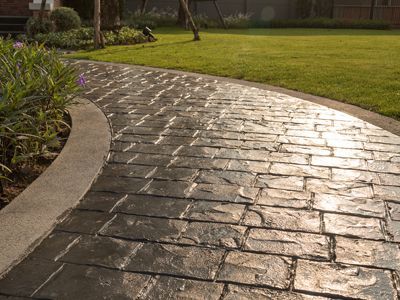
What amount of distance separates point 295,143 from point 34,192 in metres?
2.53

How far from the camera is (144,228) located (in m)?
3.05

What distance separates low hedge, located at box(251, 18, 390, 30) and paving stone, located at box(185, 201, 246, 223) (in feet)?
70.3

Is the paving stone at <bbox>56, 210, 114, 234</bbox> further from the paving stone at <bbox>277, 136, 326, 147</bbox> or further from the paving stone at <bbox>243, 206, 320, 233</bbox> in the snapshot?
the paving stone at <bbox>277, 136, 326, 147</bbox>

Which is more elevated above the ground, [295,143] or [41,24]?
[41,24]

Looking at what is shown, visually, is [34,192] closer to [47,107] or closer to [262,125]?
[47,107]

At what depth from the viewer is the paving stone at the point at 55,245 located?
274cm

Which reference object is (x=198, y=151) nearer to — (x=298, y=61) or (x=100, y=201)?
(x=100, y=201)

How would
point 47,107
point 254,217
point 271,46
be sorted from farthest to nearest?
point 271,46
point 47,107
point 254,217

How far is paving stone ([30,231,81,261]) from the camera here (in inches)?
108

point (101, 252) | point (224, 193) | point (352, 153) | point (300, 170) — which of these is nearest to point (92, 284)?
point (101, 252)

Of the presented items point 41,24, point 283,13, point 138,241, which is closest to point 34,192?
point 138,241

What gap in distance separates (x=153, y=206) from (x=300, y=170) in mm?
1360

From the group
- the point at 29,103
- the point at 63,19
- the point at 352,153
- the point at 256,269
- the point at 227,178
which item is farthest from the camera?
the point at 63,19

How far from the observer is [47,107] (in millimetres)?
4789
